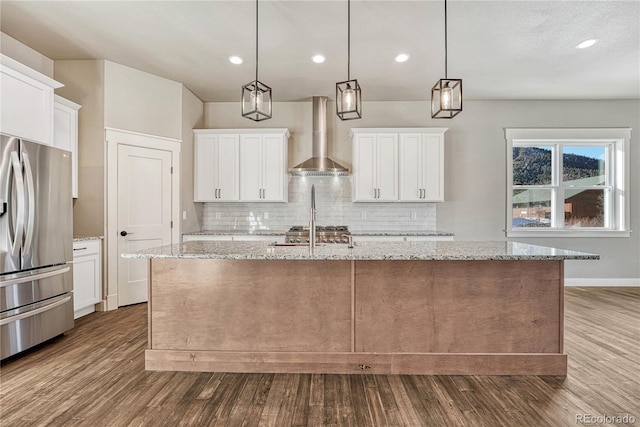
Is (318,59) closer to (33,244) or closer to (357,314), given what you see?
(357,314)

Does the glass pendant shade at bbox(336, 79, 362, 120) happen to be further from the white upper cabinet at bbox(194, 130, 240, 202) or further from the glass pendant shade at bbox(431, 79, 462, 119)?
the white upper cabinet at bbox(194, 130, 240, 202)

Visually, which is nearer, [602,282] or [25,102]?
[25,102]

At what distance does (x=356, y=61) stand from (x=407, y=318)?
2.96 metres

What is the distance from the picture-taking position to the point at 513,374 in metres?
2.37

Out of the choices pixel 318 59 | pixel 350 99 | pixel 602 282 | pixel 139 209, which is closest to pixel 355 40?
pixel 318 59

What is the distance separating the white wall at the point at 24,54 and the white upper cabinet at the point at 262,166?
2372mm

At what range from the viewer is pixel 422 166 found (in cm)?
492

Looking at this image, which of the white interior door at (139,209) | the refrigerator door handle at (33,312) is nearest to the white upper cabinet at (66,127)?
the white interior door at (139,209)

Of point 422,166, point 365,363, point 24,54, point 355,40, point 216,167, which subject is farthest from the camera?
point 216,167

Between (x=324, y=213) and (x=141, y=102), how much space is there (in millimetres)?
2936

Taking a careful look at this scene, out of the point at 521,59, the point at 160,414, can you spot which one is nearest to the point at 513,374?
the point at 160,414

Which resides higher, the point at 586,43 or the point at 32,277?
the point at 586,43

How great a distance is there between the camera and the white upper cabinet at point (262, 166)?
5.00m

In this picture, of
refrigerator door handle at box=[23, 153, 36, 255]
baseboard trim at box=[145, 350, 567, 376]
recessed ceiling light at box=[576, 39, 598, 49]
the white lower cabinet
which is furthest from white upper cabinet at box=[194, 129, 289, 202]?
recessed ceiling light at box=[576, 39, 598, 49]
